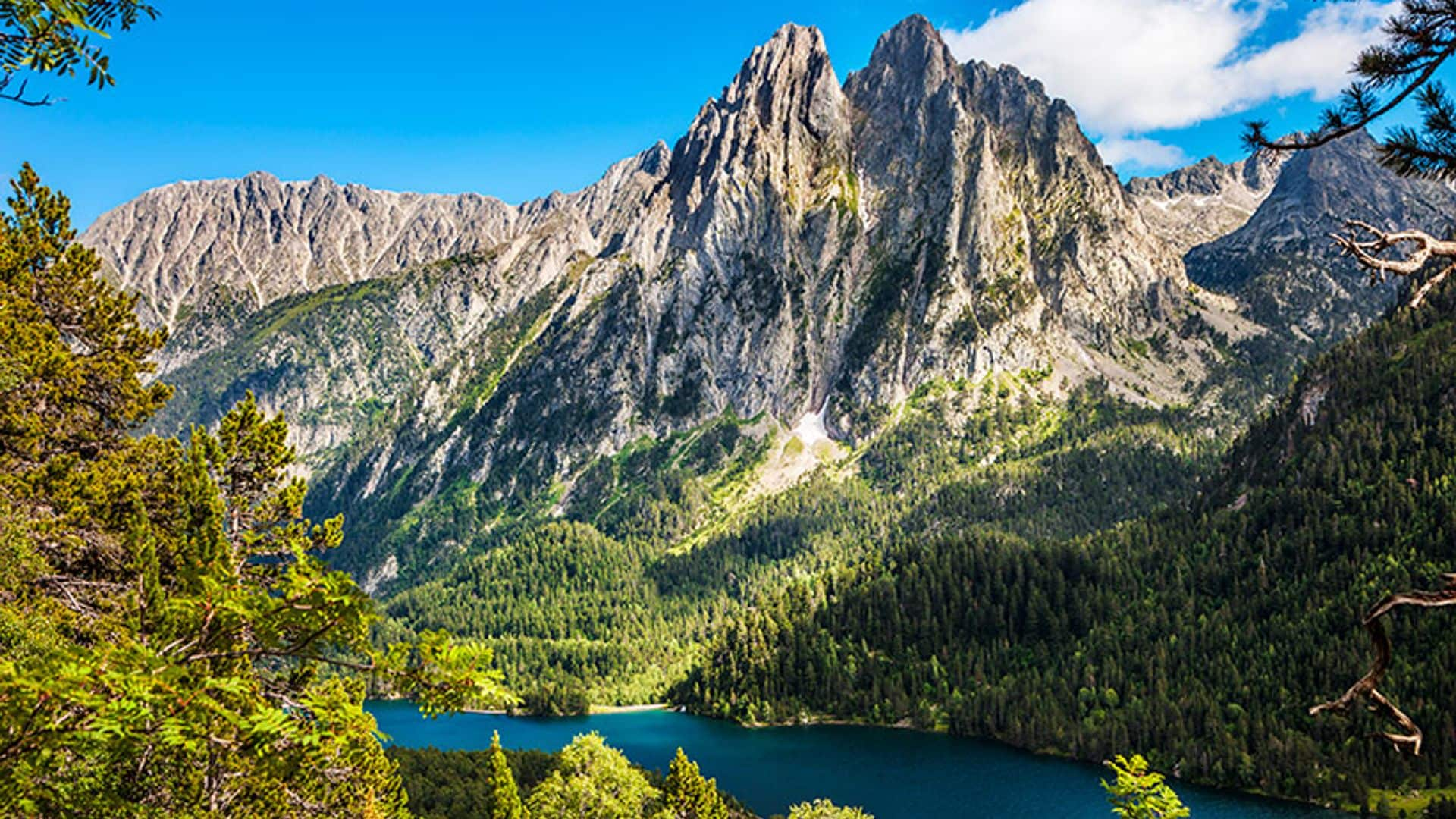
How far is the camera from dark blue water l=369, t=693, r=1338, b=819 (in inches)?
4744

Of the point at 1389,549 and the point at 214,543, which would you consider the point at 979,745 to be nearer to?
the point at 1389,549

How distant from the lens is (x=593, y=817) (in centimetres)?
5497

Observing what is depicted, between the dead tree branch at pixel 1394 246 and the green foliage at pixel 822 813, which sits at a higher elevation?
the dead tree branch at pixel 1394 246

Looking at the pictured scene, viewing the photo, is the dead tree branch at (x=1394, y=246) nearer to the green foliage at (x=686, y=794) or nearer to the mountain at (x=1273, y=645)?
the green foliage at (x=686, y=794)

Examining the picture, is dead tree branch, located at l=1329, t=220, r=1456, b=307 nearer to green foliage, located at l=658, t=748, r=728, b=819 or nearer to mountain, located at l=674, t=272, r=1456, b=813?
green foliage, located at l=658, t=748, r=728, b=819

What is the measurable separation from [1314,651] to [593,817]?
140m

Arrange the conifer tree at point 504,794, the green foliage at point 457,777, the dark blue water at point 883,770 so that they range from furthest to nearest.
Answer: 1. the dark blue water at point 883,770
2. the green foliage at point 457,777
3. the conifer tree at point 504,794

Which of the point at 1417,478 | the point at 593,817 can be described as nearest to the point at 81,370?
the point at 593,817

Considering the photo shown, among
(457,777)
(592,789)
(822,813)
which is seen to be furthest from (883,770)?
(592,789)

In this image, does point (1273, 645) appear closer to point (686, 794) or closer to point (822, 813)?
point (822, 813)

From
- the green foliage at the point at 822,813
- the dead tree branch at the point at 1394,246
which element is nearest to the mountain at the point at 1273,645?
the green foliage at the point at 822,813

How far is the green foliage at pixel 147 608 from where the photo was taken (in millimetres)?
8461

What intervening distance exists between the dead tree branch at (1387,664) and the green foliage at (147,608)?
28.7 feet

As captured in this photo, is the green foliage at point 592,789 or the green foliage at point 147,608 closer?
the green foliage at point 147,608
